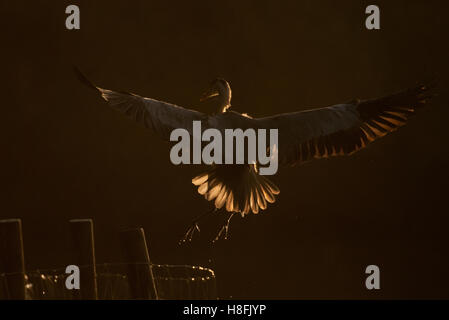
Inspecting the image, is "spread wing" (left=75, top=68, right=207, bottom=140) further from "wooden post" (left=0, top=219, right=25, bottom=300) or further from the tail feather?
"wooden post" (left=0, top=219, right=25, bottom=300)

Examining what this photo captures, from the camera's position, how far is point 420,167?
206 inches

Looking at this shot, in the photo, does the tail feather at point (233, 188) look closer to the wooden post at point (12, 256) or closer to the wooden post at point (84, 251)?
the wooden post at point (84, 251)

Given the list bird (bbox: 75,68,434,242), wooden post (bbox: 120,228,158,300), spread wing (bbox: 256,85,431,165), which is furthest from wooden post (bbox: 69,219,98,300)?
spread wing (bbox: 256,85,431,165)

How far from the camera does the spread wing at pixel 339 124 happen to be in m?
3.48

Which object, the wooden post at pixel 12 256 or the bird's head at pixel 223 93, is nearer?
the wooden post at pixel 12 256

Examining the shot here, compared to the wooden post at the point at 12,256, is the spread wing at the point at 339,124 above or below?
above

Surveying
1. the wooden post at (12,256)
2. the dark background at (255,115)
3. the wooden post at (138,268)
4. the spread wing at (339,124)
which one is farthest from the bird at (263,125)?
the dark background at (255,115)

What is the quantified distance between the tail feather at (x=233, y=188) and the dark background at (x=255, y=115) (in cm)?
157

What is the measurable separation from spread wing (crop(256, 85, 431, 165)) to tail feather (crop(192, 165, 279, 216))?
157 millimetres

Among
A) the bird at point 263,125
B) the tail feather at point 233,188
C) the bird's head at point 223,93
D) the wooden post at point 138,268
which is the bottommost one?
the wooden post at point 138,268

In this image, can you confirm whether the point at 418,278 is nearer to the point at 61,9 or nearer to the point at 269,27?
the point at 269,27

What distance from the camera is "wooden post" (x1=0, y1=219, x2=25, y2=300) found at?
2.61 meters

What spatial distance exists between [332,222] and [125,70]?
1.46m
